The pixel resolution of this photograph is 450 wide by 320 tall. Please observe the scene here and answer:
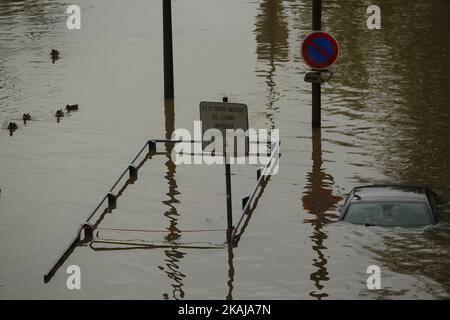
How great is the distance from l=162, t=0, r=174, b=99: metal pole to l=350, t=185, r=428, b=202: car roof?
8297 mm

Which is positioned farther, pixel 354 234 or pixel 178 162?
pixel 178 162

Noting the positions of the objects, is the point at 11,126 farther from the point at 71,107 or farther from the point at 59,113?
the point at 71,107

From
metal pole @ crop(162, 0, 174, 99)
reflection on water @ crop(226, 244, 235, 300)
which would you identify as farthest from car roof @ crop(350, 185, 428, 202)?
metal pole @ crop(162, 0, 174, 99)

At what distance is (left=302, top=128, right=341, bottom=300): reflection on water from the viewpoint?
525 inches

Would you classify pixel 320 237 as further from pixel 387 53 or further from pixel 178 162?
pixel 387 53

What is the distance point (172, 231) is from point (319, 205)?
8.31ft

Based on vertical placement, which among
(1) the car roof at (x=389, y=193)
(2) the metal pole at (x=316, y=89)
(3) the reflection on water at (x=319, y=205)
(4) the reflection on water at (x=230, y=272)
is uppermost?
(2) the metal pole at (x=316, y=89)

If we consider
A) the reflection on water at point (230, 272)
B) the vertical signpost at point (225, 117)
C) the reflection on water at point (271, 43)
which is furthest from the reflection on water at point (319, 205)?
the reflection on water at point (271, 43)

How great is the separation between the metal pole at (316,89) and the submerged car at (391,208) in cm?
523

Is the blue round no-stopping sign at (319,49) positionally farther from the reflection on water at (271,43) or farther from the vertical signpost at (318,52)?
the reflection on water at (271,43)

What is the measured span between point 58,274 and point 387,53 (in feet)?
54.9

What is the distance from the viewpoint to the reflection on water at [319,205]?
525 inches
